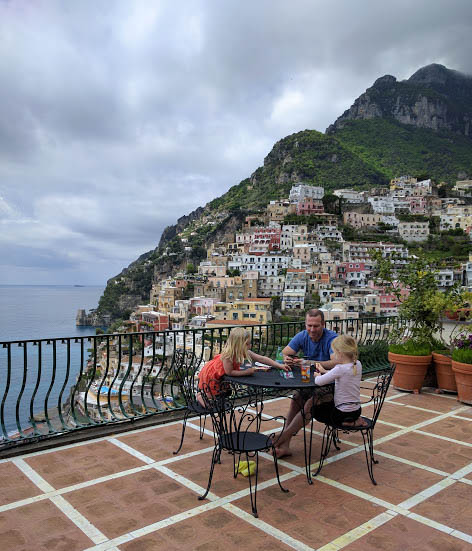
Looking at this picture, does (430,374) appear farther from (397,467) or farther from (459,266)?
(459,266)

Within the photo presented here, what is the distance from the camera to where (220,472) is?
11.4ft

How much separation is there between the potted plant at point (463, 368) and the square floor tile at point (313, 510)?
3174mm

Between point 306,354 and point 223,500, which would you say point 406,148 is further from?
point 223,500

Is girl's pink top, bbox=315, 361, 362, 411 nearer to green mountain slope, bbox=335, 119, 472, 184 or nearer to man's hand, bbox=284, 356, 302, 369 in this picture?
man's hand, bbox=284, 356, 302, 369

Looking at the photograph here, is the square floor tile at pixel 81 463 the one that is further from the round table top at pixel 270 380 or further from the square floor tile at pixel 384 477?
the square floor tile at pixel 384 477

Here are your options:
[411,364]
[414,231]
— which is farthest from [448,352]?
[414,231]

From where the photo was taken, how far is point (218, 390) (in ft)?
11.8

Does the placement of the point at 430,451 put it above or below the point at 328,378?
below

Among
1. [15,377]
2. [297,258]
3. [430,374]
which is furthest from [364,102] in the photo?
[430,374]

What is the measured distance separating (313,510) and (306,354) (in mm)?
1611

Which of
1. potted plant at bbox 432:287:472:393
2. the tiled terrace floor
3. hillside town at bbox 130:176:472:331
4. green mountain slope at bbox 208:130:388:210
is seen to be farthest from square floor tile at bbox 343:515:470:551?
green mountain slope at bbox 208:130:388:210

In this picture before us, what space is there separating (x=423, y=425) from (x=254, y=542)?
307cm

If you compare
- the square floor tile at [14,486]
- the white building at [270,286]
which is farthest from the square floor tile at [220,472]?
the white building at [270,286]

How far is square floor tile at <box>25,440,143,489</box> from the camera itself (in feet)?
10.9
